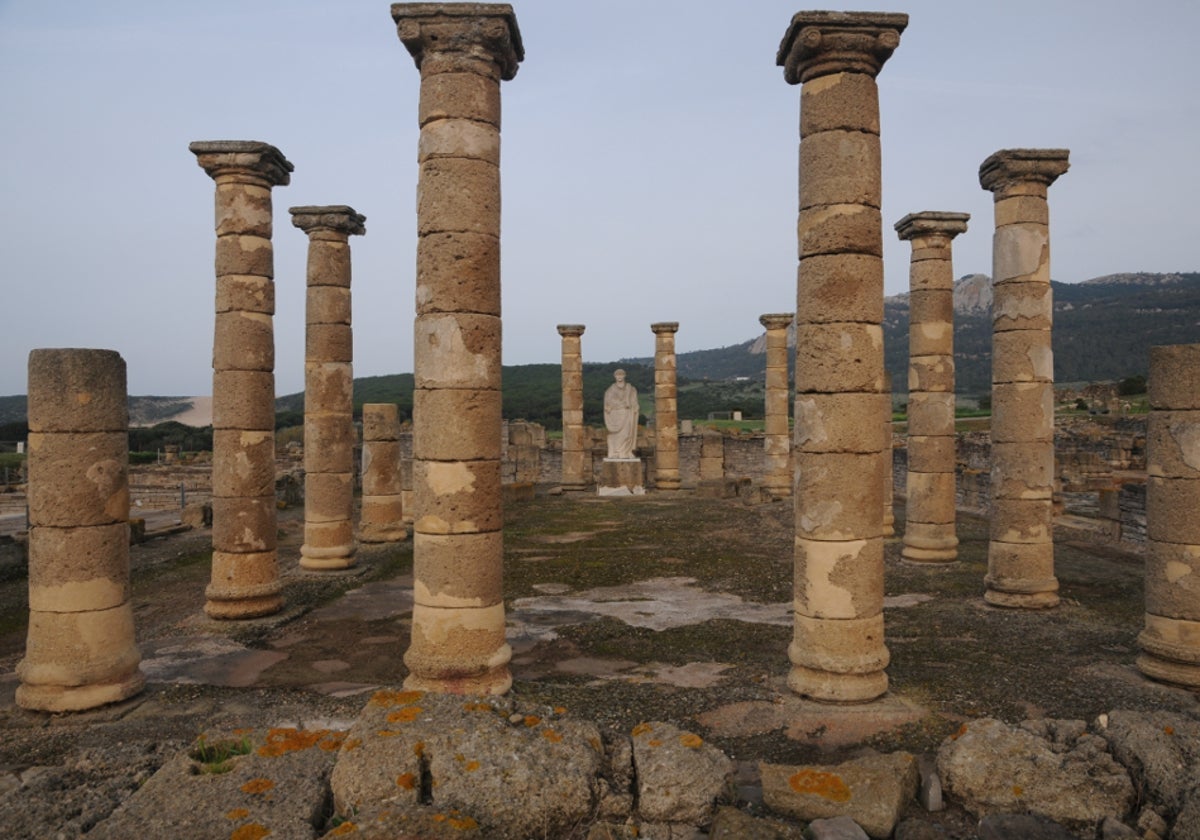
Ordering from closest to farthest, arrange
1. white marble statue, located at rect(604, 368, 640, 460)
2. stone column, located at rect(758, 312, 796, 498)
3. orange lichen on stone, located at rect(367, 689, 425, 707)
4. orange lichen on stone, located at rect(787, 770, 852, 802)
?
orange lichen on stone, located at rect(787, 770, 852, 802)
orange lichen on stone, located at rect(367, 689, 425, 707)
stone column, located at rect(758, 312, 796, 498)
white marble statue, located at rect(604, 368, 640, 460)

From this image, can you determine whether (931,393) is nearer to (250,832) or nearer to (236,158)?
(236,158)

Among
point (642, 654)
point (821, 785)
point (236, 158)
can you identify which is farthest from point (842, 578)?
point (236, 158)

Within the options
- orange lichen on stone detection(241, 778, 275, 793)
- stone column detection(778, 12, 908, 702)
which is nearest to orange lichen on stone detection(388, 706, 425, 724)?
orange lichen on stone detection(241, 778, 275, 793)

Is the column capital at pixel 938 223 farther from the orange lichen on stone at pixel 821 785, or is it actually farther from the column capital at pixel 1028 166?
the orange lichen on stone at pixel 821 785

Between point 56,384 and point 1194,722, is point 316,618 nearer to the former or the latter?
point 56,384

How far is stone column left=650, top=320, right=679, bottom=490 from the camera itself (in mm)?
28453

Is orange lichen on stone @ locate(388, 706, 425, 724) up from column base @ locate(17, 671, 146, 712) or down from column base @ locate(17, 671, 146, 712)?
up

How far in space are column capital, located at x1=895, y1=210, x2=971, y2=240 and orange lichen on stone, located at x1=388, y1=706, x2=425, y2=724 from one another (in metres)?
12.1

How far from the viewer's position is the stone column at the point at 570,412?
96.0 ft

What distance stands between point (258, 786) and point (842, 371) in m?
5.74

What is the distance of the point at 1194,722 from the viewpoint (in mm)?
6180

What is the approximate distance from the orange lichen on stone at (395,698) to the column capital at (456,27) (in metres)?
5.62

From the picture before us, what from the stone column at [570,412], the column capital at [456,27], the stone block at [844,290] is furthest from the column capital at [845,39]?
the stone column at [570,412]

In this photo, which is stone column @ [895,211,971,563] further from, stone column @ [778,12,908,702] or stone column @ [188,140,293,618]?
stone column @ [188,140,293,618]
